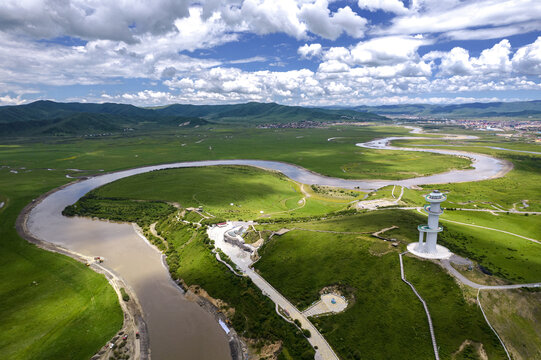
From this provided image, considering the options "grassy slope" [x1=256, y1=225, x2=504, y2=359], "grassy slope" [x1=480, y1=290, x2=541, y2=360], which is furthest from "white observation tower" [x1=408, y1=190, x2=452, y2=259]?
"grassy slope" [x1=480, y1=290, x2=541, y2=360]

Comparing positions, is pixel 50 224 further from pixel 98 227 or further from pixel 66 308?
pixel 66 308

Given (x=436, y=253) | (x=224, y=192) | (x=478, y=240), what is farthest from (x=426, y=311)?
(x=224, y=192)

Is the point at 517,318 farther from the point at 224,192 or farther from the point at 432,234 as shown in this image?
the point at 224,192

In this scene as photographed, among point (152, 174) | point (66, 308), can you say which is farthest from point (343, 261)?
point (152, 174)

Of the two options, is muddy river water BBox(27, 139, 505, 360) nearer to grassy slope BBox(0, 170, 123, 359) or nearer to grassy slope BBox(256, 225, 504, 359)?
grassy slope BBox(0, 170, 123, 359)

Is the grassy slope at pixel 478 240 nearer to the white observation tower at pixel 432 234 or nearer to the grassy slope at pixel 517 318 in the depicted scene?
the white observation tower at pixel 432 234

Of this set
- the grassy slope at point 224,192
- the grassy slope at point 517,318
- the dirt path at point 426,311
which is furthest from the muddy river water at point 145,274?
the grassy slope at point 517,318
